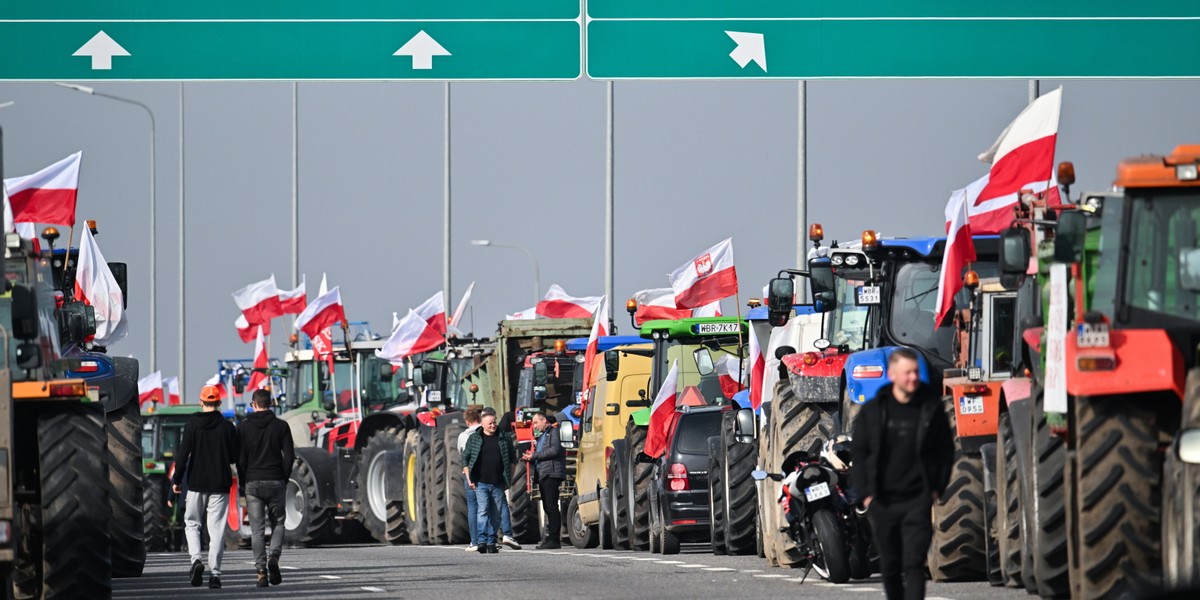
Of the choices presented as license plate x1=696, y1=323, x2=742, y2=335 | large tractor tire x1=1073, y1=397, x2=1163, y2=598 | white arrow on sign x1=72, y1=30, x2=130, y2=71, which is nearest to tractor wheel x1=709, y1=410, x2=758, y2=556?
license plate x1=696, y1=323, x2=742, y2=335

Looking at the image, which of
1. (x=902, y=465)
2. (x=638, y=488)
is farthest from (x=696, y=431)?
(x=902, y=465)

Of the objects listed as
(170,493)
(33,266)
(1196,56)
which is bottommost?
(170,493)

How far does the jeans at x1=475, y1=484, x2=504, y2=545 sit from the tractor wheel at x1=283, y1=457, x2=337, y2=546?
6.97 metres

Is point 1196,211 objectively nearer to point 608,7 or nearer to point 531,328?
point 608,7

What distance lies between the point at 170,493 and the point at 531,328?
10637 millimetres

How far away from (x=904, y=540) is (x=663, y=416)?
13.3 metres

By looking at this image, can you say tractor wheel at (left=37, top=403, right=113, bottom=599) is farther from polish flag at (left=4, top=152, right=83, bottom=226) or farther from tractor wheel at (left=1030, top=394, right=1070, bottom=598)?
polish flag at (left=4, top=152, right=83, bottom=226)

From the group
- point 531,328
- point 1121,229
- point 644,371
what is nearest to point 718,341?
point 644,371

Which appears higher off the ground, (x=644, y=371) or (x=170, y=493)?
(x=644, y=371)

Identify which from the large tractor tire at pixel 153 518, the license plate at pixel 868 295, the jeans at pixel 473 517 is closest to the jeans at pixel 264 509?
the license plate at pixel 868 295

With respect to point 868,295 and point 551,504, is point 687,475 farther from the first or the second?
point 551,504

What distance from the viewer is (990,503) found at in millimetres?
18266

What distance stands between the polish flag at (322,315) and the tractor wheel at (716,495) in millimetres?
20349

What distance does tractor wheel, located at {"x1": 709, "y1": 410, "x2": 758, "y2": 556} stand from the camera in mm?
24141
